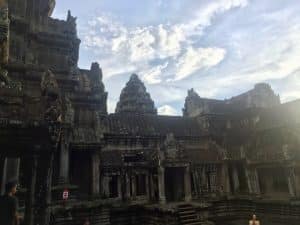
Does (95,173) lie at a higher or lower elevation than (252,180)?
higher

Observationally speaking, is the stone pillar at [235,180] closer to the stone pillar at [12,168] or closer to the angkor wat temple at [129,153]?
the angkor wat temple at [129,153]

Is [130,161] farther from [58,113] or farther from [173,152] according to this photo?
[58,113]

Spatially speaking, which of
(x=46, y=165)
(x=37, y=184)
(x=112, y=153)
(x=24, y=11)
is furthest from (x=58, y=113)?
(x=112, y=153)

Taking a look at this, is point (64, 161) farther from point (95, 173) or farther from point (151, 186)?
point (151, 186)

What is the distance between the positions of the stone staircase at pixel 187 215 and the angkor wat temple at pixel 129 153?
0.26 ft

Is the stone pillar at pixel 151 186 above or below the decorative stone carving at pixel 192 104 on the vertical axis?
below

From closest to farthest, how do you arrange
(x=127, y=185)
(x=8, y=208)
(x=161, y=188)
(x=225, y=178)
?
(x=8, y=208) → (x=127, y=185) → (x=161, y=188) → (x=225, y=178)

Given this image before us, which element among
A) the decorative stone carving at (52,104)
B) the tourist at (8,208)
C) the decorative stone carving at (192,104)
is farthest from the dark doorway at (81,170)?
the decorative stone carving at (192,104)

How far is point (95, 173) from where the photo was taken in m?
21.4

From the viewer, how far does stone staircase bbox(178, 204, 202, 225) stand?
2050 cm

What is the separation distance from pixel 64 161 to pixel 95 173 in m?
3.06

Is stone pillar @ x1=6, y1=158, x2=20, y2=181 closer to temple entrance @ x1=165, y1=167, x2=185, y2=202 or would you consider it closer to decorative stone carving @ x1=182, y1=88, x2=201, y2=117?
temple entrance @ x1=165, y1=167, x2=185, y2=202

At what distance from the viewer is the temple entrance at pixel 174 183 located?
27.5 meters

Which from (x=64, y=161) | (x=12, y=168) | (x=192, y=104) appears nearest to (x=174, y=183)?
(x=64, y=161)
